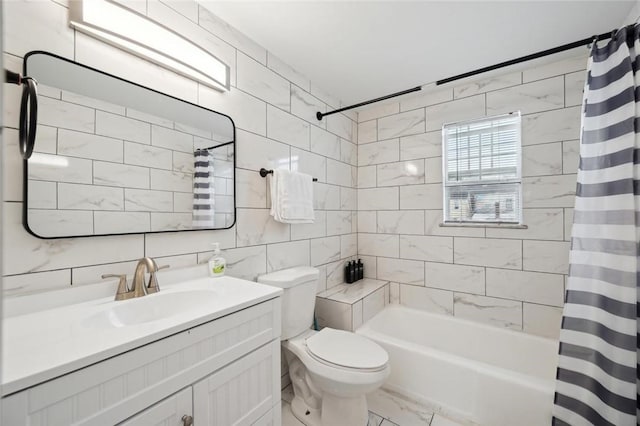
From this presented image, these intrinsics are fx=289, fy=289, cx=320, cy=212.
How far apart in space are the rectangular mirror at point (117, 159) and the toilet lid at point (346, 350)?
91 centimetres

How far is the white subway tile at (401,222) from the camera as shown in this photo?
8.48ft

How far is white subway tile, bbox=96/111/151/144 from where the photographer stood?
4.00 feet

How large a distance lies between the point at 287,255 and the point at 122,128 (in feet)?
4.07

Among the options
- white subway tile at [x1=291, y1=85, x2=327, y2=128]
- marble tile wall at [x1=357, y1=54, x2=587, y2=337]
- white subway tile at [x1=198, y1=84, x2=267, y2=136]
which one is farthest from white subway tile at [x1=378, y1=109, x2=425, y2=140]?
white subway tile at [x1=198, y1=84, x2=267, y2=136]

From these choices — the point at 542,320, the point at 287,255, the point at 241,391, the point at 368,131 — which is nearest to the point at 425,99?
the point at 368,131

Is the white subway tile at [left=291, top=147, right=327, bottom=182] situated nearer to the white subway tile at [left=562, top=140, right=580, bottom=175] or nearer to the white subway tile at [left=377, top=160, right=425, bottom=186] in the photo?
the white subway tile at [left=377, top=160, right=425, bottom=186]

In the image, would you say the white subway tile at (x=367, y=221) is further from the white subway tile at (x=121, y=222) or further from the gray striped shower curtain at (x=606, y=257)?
the white subway tile at (x=121, y=222)

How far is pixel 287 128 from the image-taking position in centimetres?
212

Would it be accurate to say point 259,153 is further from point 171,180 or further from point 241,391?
point 241,391

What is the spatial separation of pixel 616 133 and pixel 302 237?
6.03ft

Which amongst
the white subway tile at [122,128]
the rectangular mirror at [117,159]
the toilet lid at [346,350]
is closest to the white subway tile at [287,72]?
the rectangular mirror at [117,159]

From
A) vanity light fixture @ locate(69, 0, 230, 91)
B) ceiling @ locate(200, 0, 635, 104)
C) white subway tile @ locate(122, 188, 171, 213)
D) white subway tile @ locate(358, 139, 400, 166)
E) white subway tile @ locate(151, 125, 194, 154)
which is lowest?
white subway tile @ locate(122, 188, 171, 213)

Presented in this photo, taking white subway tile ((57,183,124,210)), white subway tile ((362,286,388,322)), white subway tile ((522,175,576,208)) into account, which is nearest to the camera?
white subway tile ((57,183,124,210))

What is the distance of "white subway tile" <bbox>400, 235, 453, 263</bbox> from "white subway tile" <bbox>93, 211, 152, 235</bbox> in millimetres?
2063
